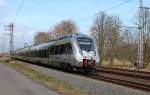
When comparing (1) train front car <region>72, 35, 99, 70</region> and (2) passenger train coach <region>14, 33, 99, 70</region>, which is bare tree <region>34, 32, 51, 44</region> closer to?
(2) passenger train coach <region>14, 33, 99, 70</region>

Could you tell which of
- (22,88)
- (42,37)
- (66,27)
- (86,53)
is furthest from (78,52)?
(42,37)

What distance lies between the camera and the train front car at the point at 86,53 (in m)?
33.0

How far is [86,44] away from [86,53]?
3.76ft

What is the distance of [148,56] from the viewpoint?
5891 cm

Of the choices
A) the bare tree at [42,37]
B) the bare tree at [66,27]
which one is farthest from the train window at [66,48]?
the bare tree at [42,37]

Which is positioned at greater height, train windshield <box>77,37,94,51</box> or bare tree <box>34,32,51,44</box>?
bare tree <box>34,32,51,44</box>

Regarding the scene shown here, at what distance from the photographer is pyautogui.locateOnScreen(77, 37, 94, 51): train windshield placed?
112 feet

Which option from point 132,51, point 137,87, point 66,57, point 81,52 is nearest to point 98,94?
point 137,87

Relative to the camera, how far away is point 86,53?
33562 mm

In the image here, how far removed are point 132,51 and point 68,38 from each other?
35348 millimetres

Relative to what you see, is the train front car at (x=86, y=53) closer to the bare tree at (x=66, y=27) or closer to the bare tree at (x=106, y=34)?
the bare tree at (x=106, y=34)

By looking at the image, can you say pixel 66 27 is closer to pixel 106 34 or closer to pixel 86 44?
pixel 106 34

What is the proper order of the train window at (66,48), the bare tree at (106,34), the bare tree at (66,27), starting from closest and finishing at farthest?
the train window at (66,48), the bare tree at (106,34), the bare tree at (66,27)

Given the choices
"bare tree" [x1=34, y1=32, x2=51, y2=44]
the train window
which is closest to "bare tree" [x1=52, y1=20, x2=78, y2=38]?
"bare tree" [x1=34, y1=32, x2=51, y2=44]
